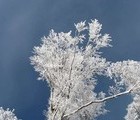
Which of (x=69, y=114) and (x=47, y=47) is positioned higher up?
(x=47, y=47)

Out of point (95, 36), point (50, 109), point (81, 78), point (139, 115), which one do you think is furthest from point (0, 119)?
point (139, 115)

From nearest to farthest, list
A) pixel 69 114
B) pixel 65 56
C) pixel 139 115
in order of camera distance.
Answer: pixel 69 114 < pixel 65 56 < pixel 139 115

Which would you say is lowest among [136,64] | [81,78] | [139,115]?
[81,78]

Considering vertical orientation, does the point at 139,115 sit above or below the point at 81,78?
above

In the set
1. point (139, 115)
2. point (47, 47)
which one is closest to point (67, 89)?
point (47, 47)

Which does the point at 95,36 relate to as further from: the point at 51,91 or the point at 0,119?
the point at 0,119

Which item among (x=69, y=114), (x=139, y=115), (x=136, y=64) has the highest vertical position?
(x=139, y=115)

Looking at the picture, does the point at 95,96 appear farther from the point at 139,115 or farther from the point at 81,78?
the point at 139,115

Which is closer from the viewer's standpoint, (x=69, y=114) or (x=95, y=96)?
(x=69, y=114)

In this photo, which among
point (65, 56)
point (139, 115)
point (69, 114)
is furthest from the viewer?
point (139, 115)
